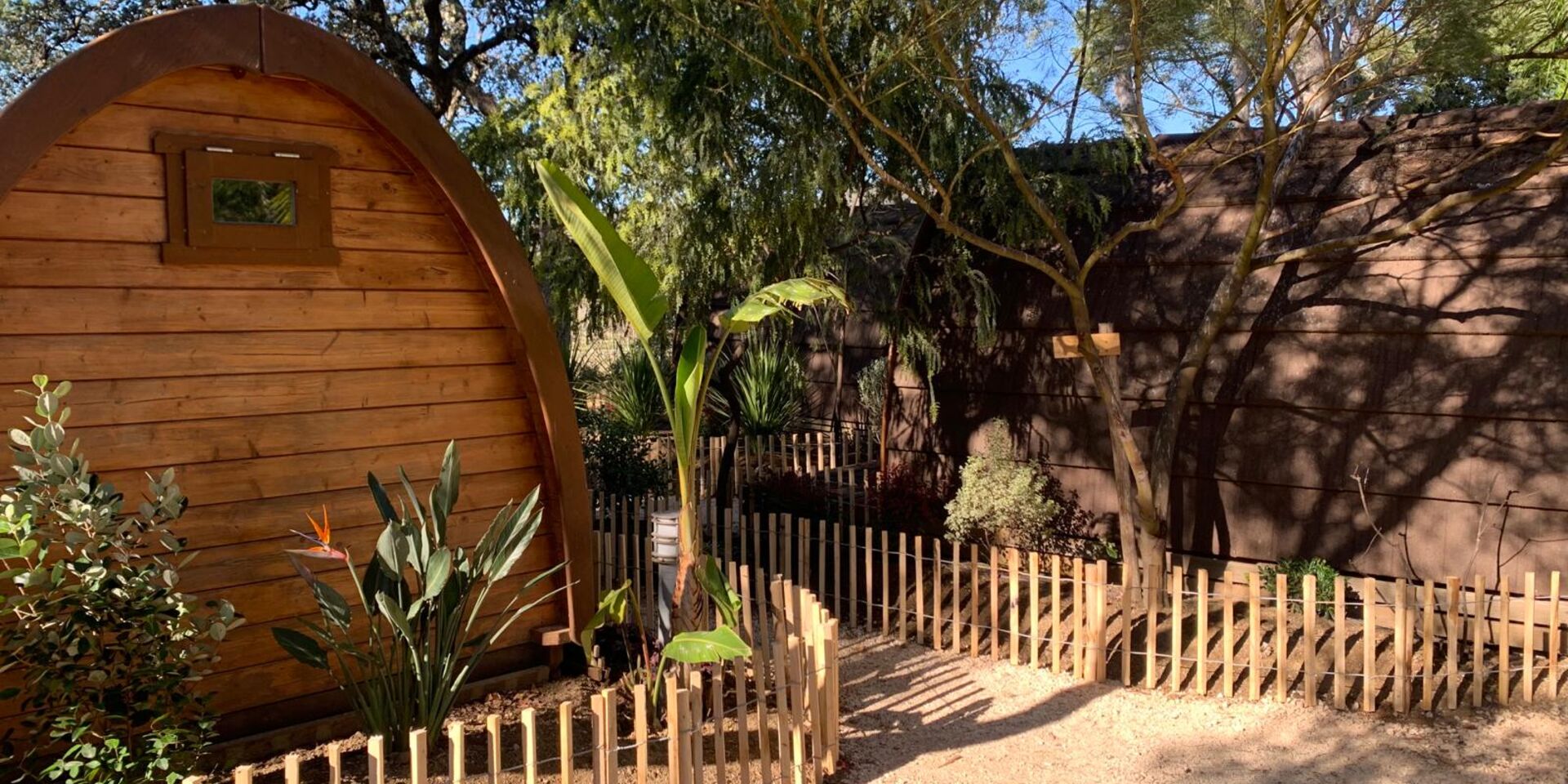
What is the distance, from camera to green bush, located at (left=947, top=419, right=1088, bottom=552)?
8.68m

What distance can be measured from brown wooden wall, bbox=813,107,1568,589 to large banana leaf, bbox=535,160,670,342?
5.00 metres

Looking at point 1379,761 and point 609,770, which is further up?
point 609,770

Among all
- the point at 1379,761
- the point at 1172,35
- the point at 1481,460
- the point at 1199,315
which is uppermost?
the point at 1172,35

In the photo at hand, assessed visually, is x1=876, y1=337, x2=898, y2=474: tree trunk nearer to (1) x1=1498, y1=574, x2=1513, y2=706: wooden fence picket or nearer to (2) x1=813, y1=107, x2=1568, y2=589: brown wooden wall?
(2) x1=813, y1=107, x2=1568, y2=589: brown wooden wall

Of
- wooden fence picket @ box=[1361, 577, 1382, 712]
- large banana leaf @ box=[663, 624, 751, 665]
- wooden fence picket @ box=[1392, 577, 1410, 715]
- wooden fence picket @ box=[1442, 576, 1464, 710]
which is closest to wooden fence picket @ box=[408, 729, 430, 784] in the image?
large banana leaf @ box=[663, 624, 751, 665]

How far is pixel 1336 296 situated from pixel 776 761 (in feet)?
17.4

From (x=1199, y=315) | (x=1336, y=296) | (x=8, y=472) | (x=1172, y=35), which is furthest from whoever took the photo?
(x=1199, y=315)

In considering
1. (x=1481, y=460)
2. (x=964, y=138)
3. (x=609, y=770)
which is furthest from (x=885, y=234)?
(x=609, y=770)

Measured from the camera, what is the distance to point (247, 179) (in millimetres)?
5285

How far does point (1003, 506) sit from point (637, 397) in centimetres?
563

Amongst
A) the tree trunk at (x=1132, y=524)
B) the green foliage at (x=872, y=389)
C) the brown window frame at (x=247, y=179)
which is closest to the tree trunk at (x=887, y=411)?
the green foliage at (x=872, y=389)

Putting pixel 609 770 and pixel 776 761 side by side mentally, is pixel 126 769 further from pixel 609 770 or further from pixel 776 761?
pixel 776 761

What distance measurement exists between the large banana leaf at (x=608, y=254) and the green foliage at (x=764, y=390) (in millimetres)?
6376

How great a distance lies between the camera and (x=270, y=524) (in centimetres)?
544
